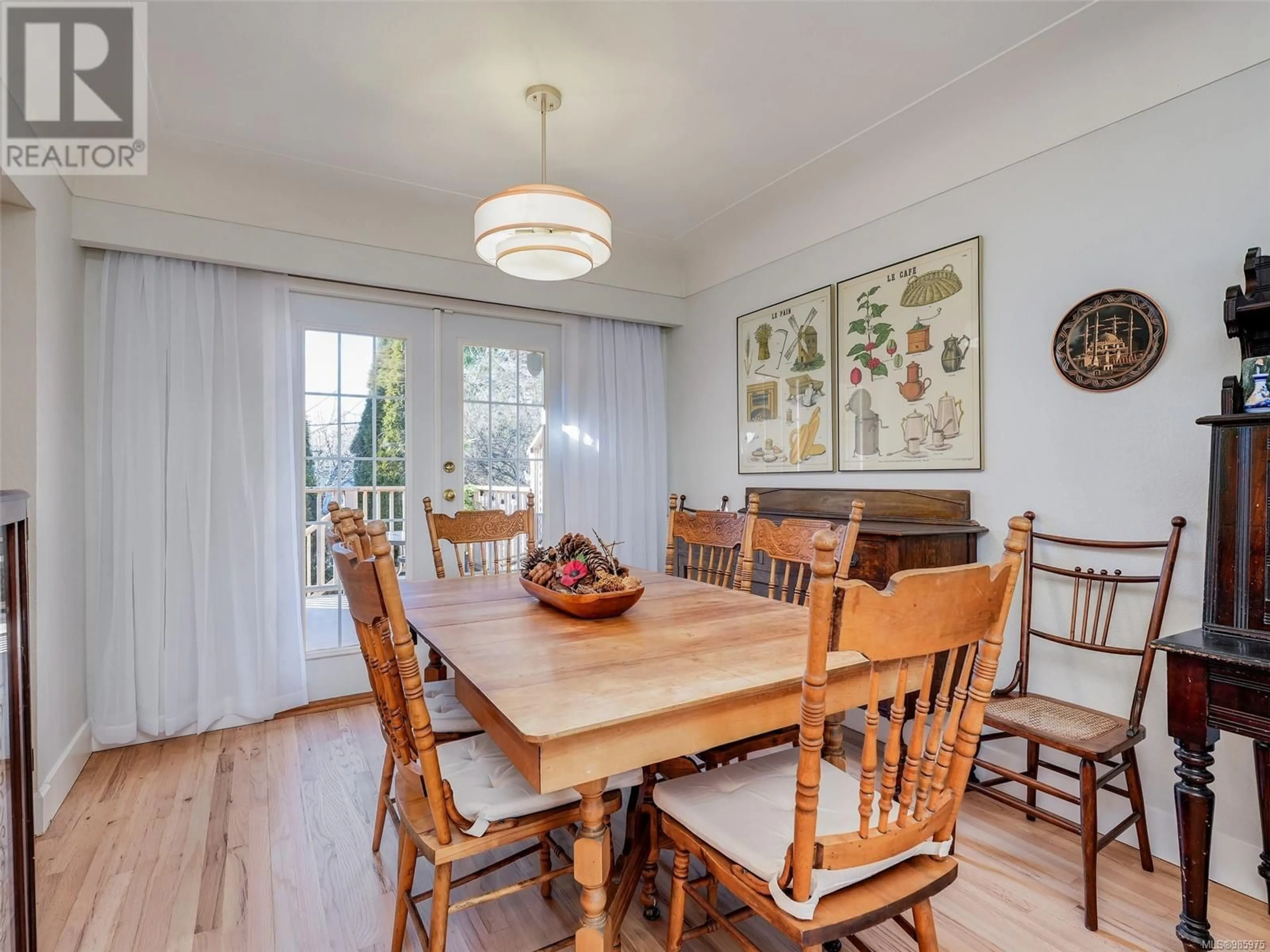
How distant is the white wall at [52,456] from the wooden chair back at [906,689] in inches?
94.1

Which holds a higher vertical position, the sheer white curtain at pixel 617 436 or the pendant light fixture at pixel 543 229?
the pendant light fixture at pixel 543 229

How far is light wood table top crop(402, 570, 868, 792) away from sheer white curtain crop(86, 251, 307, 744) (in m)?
1.62

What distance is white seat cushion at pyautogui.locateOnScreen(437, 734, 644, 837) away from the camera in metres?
1.30

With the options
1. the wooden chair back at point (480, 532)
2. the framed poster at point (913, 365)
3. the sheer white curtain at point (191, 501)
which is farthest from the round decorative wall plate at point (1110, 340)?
the sheer white curtain at point (191, 501)

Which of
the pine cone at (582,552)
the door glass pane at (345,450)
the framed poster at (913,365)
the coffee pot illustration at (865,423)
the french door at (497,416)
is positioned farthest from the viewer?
the french door at (497,416)

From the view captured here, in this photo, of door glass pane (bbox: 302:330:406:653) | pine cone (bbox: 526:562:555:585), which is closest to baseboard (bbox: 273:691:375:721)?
door glass pane (bbox: 302:330:406:653)

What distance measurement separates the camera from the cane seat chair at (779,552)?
1.82m

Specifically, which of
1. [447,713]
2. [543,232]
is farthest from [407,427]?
[447,713]

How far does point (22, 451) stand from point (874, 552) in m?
3.04

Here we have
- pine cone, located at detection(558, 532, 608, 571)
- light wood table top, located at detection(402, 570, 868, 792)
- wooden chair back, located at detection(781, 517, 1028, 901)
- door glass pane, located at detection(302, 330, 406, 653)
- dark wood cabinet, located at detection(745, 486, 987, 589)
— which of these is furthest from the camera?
door glass pane, located at detection(302, 330, 406, 653)

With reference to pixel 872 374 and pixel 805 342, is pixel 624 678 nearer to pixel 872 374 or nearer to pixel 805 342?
pixel 872 374

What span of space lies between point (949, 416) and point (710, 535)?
3.60 feet

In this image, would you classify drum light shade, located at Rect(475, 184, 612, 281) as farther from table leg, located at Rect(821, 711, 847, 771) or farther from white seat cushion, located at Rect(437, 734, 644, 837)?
table leg, located at Rect(821, 711, 847, 771)

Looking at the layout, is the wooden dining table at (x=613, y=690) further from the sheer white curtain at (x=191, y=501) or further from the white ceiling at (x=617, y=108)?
the white ceiling at (x=617, y=108)
